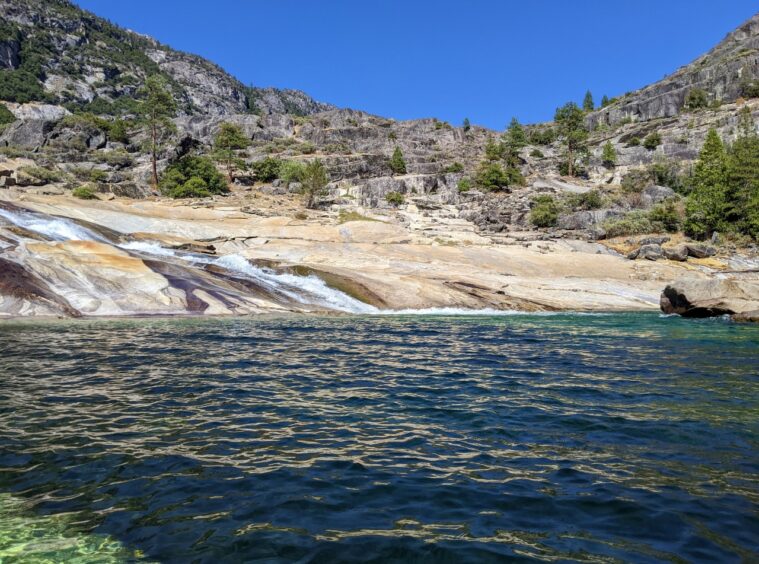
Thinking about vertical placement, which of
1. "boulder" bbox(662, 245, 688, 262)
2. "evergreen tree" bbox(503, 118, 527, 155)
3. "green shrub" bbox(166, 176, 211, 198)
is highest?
"evergreen tree" bbox(503, 118, 527, 155)

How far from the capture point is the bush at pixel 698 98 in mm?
124438

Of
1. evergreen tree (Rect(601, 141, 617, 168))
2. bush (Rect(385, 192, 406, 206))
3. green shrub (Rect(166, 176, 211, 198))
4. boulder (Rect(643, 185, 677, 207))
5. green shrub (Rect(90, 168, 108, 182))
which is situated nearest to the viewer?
green shrub (Rect(166, 176, 211, 198))

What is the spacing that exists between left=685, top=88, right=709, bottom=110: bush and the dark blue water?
13708 centimetres

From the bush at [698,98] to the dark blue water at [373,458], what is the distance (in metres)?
137

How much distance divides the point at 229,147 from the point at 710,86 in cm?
12041

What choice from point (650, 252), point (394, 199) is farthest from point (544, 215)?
point (394, 199)

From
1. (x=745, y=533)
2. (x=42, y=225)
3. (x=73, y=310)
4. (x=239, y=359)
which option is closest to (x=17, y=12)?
(x=42, y=225)

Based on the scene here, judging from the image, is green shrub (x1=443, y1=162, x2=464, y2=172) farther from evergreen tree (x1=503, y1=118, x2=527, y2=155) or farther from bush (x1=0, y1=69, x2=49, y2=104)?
bush (x1=0, y1=69, x2=49, y2=104)

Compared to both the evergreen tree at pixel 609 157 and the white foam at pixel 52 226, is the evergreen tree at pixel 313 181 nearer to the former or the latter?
the white foam at pixel 52 226

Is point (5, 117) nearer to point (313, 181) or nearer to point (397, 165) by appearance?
point (397, 165)

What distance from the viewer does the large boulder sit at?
29.4m

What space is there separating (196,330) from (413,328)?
9759 mm

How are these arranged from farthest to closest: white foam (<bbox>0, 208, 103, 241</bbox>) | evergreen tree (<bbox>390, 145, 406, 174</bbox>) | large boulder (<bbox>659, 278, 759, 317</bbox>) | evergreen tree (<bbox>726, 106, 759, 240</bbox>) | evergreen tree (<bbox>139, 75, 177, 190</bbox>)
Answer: evergreen tree (<bbox>390, 145, 406, 174</bbox>) < evergreen tree (<bbox>139, 75, 177, 190</bbox>) < evergreen tree (<bbox>726, 106, 759, 240</bbox>) < white foam (<bbox>0, 208, 103, 241</bbox>) < large boulder (<bbox>659, 278, 759, 317</bbox>)

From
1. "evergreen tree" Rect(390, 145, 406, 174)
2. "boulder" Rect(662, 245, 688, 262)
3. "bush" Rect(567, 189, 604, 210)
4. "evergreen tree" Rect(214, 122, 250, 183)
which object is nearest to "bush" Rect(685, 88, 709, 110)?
"bush" Rect(567, 189, 604, 210)
